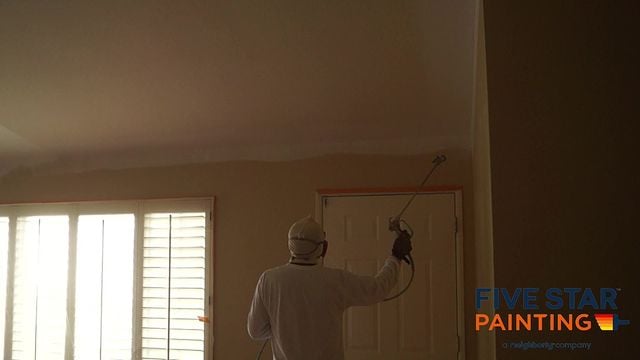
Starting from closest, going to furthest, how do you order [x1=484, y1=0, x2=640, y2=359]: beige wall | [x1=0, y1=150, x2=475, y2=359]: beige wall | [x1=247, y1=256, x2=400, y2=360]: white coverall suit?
[x1=484, y1=0, x2=640, y2=359]: beige wall < [x1=247, y1=256, x2=400, y2=360]: white coverall suit < [x1=0, y1=150, x2=475, y2=359]: beige wall

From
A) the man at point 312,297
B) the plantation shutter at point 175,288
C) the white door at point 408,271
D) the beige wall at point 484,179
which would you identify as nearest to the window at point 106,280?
the plantation shutter at point 175,288

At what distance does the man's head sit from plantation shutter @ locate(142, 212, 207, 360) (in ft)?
5.66

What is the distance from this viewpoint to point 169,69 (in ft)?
9.78

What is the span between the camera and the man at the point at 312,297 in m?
2.25

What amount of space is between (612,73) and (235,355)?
3151mm

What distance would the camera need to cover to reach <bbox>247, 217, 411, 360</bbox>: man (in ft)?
7.38

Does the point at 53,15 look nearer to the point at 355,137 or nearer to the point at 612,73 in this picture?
the point at 355,137

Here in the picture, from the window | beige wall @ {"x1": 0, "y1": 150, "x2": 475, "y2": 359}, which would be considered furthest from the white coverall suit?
the window

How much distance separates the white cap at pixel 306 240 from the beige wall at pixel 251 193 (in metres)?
1.25

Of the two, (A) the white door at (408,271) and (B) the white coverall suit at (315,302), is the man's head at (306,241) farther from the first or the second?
(A) the white door at (408,271)

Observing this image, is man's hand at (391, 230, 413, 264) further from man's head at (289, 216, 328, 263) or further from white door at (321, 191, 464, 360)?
white door at (321, 191, 464, 360)

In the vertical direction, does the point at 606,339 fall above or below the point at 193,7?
below

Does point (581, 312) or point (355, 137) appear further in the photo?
point (355, 137)

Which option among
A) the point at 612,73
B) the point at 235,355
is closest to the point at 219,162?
the point at 235,355
